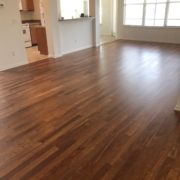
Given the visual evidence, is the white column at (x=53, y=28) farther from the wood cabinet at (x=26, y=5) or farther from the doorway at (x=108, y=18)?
the doorway at (x=108, y=18)

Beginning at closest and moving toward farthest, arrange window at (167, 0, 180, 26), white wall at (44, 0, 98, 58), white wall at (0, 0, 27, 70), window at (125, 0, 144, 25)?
white wall at (0, 0, 27, 70), white wall at (44, 0, 98, 58), window at (167, 0, 180, 26), window at (125, 0, 144, 25)

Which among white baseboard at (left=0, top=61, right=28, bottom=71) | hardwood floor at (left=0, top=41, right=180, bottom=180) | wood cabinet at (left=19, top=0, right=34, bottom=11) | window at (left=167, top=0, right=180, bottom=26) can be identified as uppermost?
wood cabinet at (left=19, top=0, right=34, bottom=11)

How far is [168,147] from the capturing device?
2186 mm

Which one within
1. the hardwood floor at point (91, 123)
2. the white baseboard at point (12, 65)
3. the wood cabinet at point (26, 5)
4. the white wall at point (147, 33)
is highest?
the wood cabinet at point (26, 5)

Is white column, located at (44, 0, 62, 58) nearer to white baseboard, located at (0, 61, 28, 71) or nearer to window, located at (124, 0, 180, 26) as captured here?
white baseboard, located at (0, 61, 28, 71)

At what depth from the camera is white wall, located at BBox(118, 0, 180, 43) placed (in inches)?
308

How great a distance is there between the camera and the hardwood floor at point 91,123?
1.94 metres

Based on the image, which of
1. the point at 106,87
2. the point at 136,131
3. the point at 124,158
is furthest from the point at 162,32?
the point at 124,158

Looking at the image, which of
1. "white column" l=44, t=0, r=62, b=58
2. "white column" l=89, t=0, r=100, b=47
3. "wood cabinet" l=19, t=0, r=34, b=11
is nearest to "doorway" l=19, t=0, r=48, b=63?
"wood cabinet" l=19, t=0, r=34, b=11

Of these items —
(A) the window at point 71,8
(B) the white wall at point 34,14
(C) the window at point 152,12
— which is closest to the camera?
(C) the window at point 152,12

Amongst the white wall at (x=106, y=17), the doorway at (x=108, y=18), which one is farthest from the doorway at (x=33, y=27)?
the white wall at (x=106, y=17)

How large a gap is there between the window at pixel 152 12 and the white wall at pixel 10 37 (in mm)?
5143

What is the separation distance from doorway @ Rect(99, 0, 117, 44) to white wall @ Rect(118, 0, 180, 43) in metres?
1.09

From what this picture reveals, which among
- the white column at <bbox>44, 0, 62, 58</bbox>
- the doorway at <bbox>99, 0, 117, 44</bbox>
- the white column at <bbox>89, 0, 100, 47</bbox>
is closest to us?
the white column at <bbox>44, 0, 62, 58</bbox>
